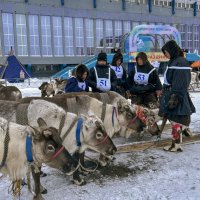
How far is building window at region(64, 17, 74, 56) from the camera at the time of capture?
33938 millimetres

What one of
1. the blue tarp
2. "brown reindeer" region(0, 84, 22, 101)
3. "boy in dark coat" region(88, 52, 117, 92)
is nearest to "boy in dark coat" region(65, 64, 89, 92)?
"boy in dark coat" region(88, 52, 117, 92)

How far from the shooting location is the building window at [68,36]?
1336 inches

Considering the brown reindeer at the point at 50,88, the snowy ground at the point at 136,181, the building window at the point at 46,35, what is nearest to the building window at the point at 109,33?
the building window at the point at 46,35

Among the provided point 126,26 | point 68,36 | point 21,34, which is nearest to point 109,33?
point 126,26

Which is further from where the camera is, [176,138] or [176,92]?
[176,138]

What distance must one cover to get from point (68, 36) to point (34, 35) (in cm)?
379

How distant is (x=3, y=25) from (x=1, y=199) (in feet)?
94.1

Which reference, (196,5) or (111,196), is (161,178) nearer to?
(111,196)

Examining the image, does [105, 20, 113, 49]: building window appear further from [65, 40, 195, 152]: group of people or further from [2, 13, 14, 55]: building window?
[65, 40, 195, 152]: group of people

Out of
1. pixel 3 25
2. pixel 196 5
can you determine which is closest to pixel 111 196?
pixel 3 25

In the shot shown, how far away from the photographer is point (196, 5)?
45031mm

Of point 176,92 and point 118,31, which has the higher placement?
point 118,31

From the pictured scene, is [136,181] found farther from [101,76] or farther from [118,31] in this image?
[118,31]

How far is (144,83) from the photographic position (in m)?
6.43
